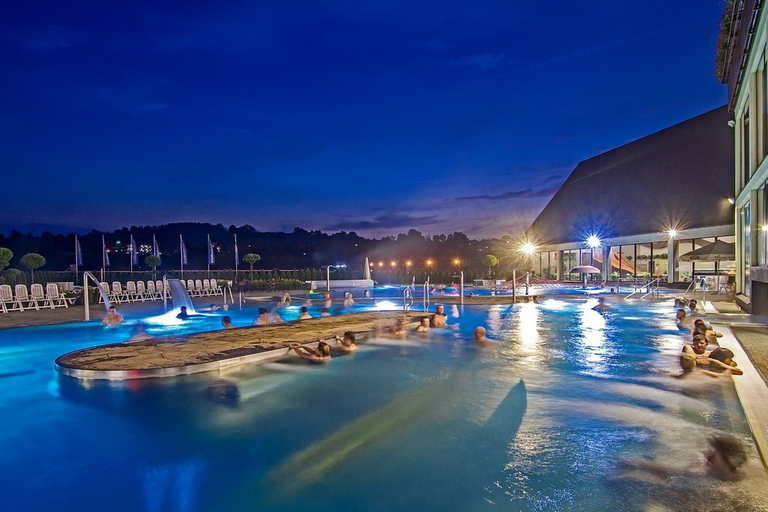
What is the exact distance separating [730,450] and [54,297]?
55.8 feet

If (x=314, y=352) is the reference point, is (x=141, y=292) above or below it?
above

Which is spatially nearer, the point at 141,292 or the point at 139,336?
the point at 139,336

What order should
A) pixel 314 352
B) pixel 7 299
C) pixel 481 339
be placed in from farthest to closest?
pixel 7 299, pixel 481 339, pixel 314 352

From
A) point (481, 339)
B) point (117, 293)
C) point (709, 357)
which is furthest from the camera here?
point (117, 293)

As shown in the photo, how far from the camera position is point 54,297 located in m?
14.1

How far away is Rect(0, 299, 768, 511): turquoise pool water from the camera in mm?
3652

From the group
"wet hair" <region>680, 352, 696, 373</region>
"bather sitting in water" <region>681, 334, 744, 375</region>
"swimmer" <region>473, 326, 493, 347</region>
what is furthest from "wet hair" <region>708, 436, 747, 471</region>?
"swimmer" <region>473, 326, 493, 347</region>

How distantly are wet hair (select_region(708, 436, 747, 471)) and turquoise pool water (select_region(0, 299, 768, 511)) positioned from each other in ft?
0.35

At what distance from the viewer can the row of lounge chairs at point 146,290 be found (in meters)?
16.7

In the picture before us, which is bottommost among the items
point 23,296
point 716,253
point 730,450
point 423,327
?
point 730,450

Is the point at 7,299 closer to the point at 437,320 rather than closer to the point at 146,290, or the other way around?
the point at 146,290

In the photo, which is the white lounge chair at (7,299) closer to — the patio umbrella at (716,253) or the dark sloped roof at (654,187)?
the patio umbrella at (716,253)

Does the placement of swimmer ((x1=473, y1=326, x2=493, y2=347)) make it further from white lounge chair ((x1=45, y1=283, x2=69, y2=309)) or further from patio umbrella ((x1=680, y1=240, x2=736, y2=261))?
white lounge chair ((x1=45, y1=283, x2=69, y2=309))

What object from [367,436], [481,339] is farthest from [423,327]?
[367,436]
